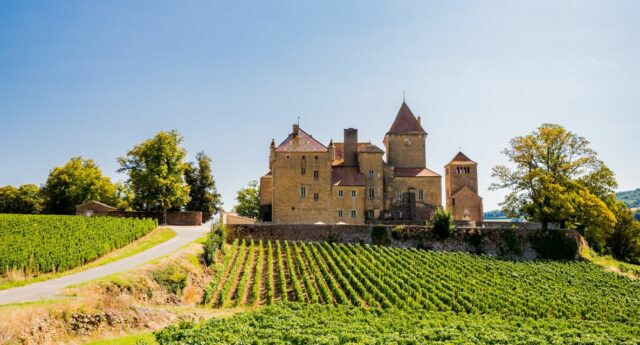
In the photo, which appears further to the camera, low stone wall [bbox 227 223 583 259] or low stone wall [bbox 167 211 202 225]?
low stone wall [bbox 167 211 202 225]

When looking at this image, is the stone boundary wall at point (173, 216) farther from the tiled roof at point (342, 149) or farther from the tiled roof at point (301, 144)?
the tiled roof at point (342, 149)

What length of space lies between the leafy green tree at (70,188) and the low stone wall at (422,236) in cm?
2305

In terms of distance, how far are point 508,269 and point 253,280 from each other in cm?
1783

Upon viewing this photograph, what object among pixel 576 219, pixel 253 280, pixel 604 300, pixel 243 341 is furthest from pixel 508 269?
pixel 243 341

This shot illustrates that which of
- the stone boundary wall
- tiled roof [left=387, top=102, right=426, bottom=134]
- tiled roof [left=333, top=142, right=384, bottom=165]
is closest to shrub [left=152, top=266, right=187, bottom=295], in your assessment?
the stone boundary wall

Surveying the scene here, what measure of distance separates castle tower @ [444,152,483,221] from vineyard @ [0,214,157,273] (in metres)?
30.9

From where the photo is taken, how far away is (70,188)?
51344mm

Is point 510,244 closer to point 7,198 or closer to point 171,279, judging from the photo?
point 171,279

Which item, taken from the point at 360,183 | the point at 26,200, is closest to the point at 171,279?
the point at 360,183

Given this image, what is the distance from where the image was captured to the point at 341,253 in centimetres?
3406

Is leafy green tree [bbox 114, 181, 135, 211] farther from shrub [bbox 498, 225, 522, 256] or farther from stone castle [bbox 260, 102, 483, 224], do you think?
shrub [bbox 498, 225, 522, 256]

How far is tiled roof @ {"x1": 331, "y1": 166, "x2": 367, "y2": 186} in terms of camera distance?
47.2 metres

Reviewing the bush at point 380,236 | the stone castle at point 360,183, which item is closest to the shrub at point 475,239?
the bush at point 380,236

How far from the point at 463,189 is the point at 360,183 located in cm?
1168
